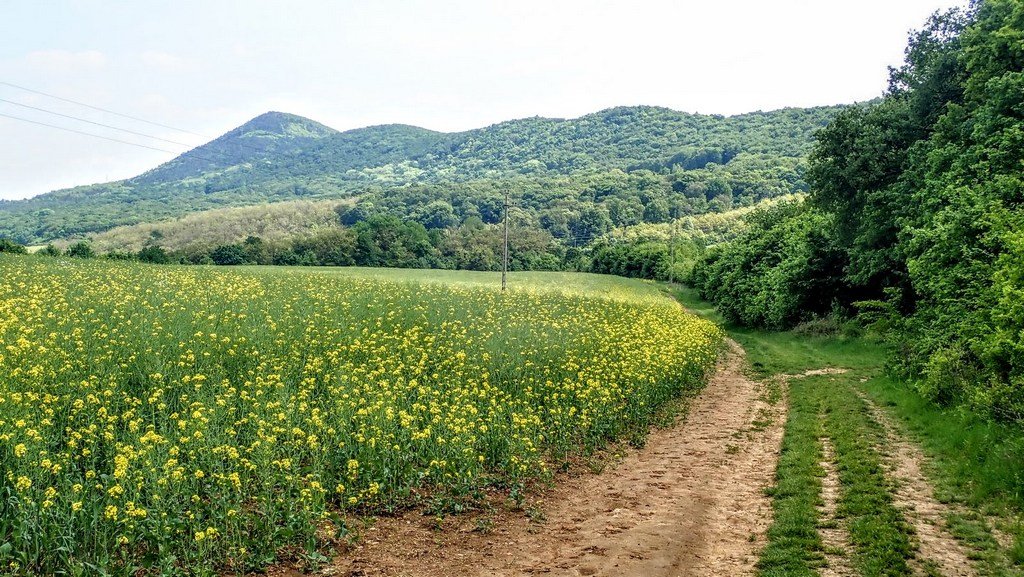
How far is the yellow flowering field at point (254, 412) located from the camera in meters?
6.61

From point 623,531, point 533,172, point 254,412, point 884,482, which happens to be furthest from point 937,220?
point 533,172

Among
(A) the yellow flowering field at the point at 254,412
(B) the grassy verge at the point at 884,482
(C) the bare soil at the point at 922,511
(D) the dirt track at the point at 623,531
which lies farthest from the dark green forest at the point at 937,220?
(A) the yellow flowering field at the point at 254,412

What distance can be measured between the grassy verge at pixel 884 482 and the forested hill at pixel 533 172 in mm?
91175

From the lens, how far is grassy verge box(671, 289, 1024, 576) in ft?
25.5

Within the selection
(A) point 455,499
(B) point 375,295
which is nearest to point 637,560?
(A) point 455,499

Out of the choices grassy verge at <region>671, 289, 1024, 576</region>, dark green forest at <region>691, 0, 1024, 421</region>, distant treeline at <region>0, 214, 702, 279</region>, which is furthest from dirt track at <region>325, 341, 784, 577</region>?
distant treeline at <region>0, 214, 702, 279</region>

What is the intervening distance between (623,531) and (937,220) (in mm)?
13768

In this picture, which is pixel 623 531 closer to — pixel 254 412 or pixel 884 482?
pixel 884 482

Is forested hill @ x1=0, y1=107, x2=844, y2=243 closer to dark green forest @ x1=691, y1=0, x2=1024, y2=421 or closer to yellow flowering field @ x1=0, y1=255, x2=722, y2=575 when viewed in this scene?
dark green forest @ x1=691, y1=0, x2=1024, y2=421

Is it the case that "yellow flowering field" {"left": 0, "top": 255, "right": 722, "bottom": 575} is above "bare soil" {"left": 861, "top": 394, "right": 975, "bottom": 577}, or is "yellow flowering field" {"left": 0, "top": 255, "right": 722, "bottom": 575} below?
above

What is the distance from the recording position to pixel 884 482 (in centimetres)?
1055

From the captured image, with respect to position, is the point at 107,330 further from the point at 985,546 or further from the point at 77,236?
the point at 77,236

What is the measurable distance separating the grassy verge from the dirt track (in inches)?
18.3

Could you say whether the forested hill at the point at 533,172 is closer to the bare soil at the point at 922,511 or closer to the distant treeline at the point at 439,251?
the distant treeline at the point at 439,251
